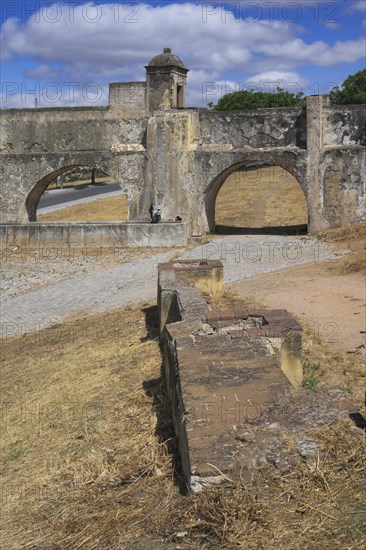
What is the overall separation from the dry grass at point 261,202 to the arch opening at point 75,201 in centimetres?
470

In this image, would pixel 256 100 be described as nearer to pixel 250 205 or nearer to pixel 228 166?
pixel 250 205

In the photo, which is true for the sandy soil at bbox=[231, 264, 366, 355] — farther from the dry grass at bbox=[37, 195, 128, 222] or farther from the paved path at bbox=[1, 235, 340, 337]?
the dry grass at bbox=[37, 195, 128, 222]

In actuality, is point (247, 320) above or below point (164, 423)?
above

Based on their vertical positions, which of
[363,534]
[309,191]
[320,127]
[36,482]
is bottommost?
[36,482]

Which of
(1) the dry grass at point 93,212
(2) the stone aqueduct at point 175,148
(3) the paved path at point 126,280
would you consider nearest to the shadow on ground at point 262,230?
(2) the stone aqueduct at point 175,148

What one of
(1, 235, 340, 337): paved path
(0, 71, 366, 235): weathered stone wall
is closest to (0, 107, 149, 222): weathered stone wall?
(0, 71, 366, 235): weathered stone wall

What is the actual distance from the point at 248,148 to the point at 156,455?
1913cm

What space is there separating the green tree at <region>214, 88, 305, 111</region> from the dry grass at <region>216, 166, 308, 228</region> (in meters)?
9.03

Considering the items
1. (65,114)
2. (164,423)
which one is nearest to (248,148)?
(65,114)

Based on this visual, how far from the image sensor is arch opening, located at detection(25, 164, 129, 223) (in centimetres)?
2744

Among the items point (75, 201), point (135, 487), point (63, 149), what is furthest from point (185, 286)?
point (75, 201)

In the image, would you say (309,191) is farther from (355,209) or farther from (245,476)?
(245,476)

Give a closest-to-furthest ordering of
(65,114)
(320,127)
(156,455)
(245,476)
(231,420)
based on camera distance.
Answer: (245,476), (231,420), (156,455), (320,127), (65,114)

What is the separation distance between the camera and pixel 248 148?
24547 millimetres
